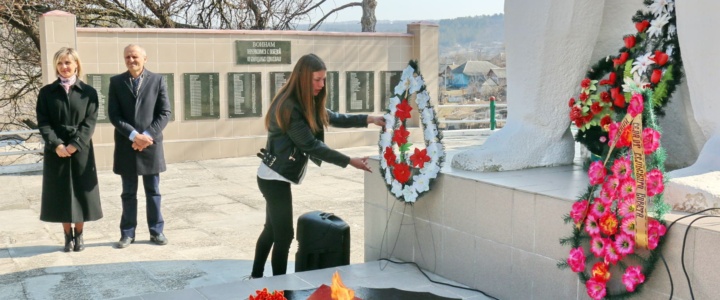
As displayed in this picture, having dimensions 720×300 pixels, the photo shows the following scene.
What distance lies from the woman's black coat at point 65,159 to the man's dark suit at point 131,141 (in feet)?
0.88

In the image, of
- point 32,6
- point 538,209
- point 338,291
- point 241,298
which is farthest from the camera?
point 32,6

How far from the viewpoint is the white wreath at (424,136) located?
183 inches

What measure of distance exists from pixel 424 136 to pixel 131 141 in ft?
8.42

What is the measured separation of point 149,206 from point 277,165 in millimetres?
2057

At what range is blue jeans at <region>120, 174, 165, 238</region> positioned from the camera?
6328mm

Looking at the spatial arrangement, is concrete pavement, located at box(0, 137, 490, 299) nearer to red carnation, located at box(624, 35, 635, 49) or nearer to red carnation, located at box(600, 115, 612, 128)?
red carnation, located at box(600, 115, 612, 128)

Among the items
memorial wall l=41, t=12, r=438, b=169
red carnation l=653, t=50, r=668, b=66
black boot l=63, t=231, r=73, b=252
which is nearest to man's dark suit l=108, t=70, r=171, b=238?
black boot l=63, t=231, r=73, b=252

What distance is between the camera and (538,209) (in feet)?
13.1

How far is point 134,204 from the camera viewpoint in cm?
636

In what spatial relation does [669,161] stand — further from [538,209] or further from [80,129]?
[80,129]

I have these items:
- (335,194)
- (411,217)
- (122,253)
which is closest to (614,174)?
(411,217)

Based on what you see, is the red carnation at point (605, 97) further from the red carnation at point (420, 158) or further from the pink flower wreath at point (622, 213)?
the red carnation at point (420, 158)

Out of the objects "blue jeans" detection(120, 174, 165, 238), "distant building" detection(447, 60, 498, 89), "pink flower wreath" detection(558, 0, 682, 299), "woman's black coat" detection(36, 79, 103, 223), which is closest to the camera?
"pink flower wreath" detection(558, 0, 682, 299)

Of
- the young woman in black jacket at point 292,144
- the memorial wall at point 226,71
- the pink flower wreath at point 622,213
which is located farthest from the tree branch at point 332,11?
the pink flower wreath at point 622,213
